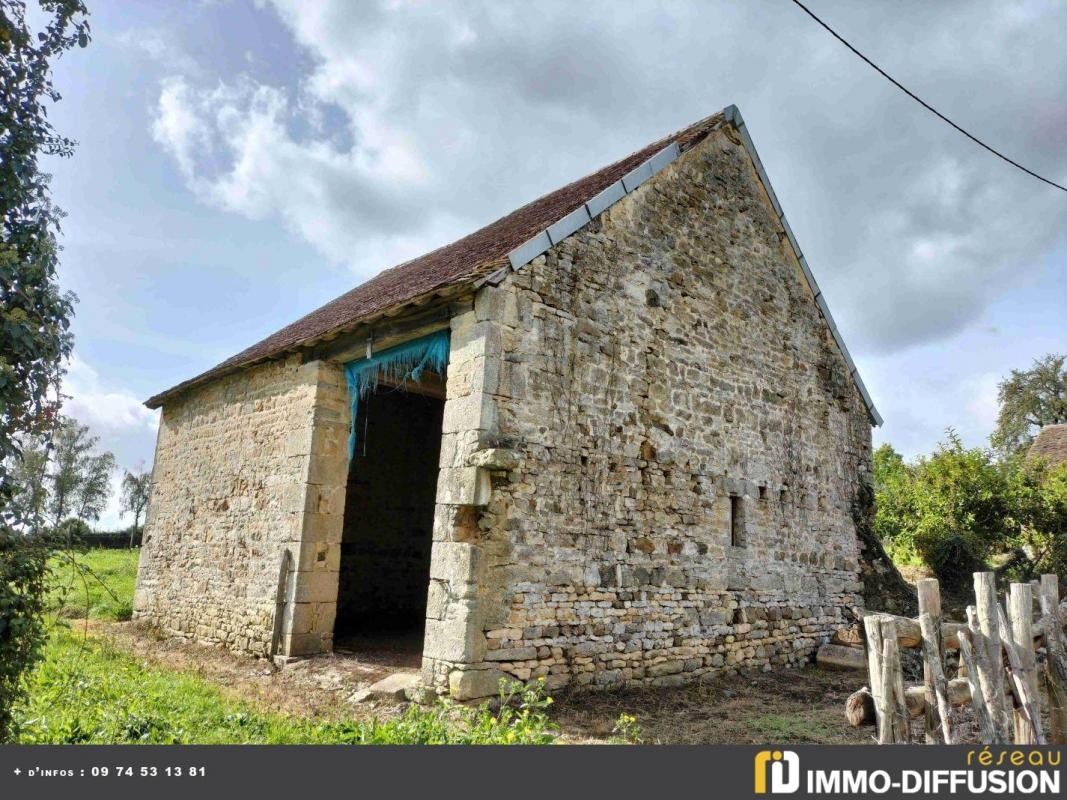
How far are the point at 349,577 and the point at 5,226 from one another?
366 inches

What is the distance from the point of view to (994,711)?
186 inches

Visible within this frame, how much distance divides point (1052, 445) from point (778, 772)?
22.6 m

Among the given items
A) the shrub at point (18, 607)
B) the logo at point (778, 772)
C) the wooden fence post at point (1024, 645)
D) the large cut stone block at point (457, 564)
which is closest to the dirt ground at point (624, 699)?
the large cut stone block at point (457, 564)

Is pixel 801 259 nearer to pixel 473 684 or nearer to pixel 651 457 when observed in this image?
pixel 651 457

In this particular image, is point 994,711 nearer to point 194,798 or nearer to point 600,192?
point 194,798

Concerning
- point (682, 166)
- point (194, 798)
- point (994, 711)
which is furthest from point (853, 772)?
point (682, 166)

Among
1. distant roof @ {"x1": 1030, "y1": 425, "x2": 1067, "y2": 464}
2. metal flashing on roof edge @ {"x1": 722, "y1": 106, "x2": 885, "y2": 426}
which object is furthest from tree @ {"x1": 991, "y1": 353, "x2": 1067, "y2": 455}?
metal flashing on roof edge @ {"x1": 722, "y1": 106, "x2": 885, "y2": 426}

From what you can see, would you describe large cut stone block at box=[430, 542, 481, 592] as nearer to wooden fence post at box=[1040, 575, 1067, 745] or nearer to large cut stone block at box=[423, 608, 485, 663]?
large cut stone block at box=[423, 608, 485, 663]

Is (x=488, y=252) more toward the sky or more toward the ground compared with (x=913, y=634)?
more toward the sky

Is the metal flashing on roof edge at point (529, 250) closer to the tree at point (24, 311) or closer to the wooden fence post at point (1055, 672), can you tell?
the tree at point (24, 311)

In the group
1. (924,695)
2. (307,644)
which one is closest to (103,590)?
(307,644)

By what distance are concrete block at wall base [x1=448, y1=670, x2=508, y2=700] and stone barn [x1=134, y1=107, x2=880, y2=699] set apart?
0.08 ft

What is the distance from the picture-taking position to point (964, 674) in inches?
203

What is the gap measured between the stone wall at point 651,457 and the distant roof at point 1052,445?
44.5 ft
